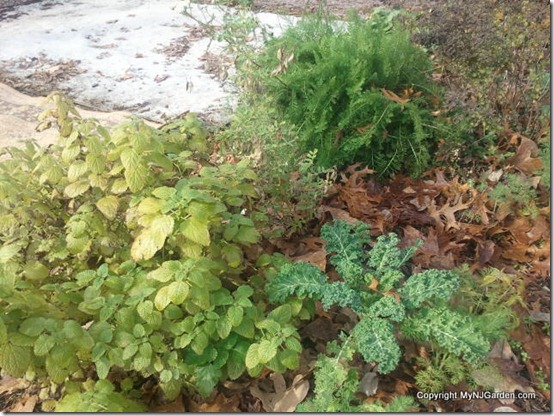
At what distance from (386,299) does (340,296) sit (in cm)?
19

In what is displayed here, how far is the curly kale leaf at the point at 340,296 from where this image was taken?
1.93 m

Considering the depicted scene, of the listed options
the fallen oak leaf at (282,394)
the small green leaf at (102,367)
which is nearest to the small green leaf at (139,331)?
the small green leaf at (102,367)

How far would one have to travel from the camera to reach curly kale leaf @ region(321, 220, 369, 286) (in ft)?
6.93

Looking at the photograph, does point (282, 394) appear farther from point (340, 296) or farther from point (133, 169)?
Result: point (133, 169)

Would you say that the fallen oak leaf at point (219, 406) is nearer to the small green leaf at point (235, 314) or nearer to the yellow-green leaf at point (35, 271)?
the small green leaf at point (235, 314)

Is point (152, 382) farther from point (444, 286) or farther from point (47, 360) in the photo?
point (444, 286)

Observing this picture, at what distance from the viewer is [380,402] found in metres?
1.87

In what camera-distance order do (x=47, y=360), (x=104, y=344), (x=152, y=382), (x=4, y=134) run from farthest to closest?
(x=4, y=134)
(x=152, y=382)
(x=104, y=344)
(x=47, y=360)

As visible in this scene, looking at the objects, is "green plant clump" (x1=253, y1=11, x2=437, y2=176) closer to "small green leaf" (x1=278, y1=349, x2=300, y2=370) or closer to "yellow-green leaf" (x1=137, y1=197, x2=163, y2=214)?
"yellow-green leaf" (x1=137, y1=197, x2=163, y2=214)

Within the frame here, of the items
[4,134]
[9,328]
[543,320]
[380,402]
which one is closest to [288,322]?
[380,402]

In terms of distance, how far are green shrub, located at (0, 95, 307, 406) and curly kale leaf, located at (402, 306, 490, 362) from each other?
18.1 inches

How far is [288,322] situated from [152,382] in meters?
0.70

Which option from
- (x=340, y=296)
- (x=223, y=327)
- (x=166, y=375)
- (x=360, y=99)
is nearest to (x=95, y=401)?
(x=166, y=375)

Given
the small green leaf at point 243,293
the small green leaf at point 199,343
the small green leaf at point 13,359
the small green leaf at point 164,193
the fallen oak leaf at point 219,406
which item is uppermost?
the small green leaf at point 164,193
